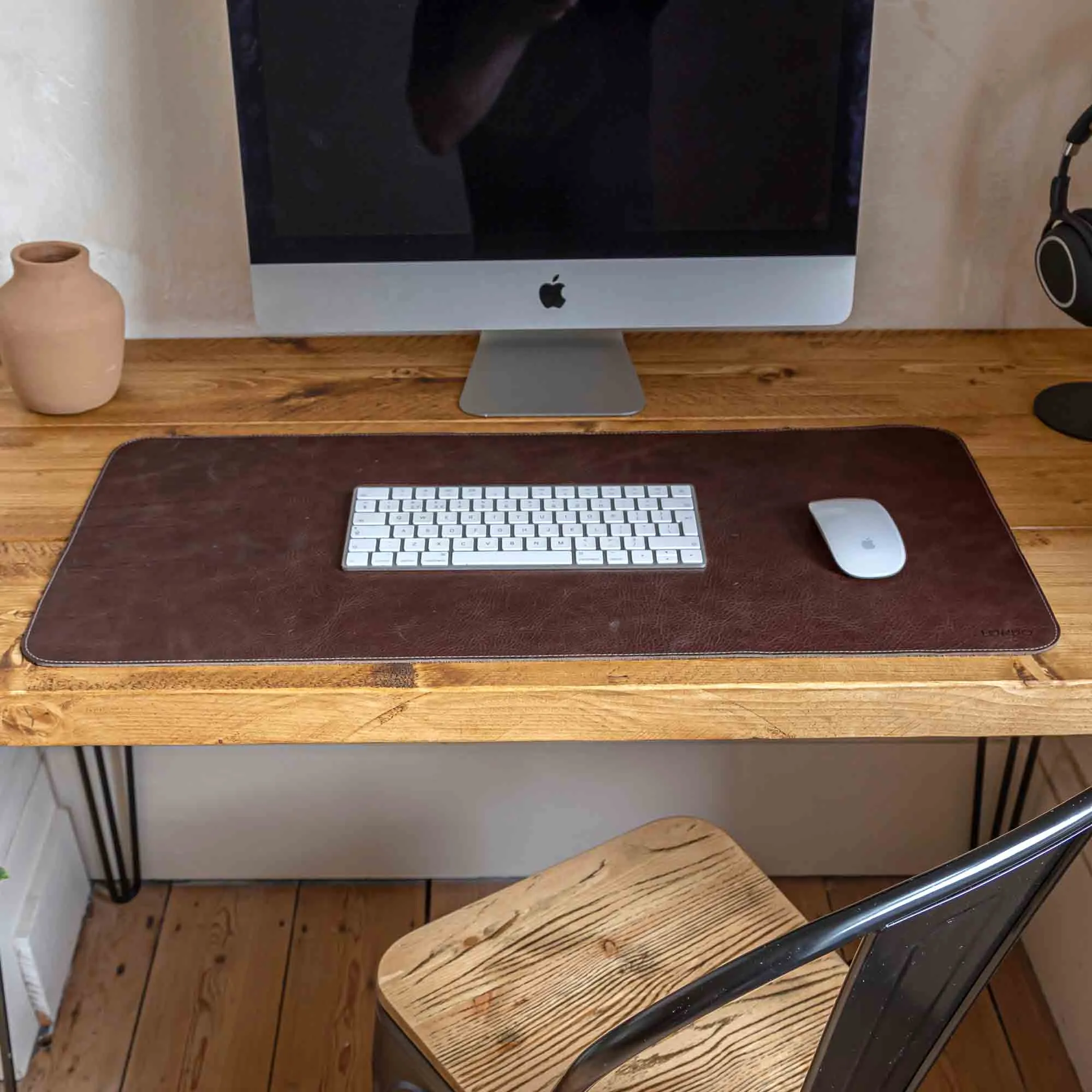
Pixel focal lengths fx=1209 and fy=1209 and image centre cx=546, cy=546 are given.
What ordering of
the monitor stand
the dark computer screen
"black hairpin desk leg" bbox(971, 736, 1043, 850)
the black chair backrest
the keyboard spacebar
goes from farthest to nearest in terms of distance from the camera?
"black hairpin desk leg" bbox(971, 736, 1043, 850) → the monitor stand → the dark computer screen → the keyboard spacebar → the black chair backrest

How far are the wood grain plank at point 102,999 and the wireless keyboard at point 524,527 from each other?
2.80 ft

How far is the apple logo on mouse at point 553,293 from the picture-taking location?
3.89ft

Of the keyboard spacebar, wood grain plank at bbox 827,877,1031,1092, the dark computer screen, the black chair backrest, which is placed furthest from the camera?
wood grain plank at bbox 827,877,1031,1092

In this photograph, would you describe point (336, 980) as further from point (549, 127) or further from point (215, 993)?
point (549, 127)

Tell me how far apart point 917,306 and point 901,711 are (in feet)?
2.28

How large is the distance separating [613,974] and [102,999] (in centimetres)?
83

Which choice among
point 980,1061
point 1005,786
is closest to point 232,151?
point 1005,786

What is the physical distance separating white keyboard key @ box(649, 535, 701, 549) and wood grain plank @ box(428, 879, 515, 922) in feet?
2.63

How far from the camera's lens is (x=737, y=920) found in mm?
1077

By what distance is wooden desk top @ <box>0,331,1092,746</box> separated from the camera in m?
0.88

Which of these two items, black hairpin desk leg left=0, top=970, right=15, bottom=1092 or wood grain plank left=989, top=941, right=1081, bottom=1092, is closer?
black hairpin desk leg left=0, top=970, right=15, bottom=1092

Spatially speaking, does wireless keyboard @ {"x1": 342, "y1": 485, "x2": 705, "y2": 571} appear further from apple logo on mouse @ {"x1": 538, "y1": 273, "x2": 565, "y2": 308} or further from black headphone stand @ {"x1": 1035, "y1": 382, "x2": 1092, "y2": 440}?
black headphone stand @ {"x1": 1035, "y1": 382, "x2": 1092, "y2": 440}

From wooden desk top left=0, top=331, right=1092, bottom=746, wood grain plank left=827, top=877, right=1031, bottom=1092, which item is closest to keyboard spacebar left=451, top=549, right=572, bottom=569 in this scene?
wooden desk top left=0, top=331, right=1092, bottom=746

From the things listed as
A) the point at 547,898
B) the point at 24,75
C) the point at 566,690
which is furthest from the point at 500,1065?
the point at 24,75
